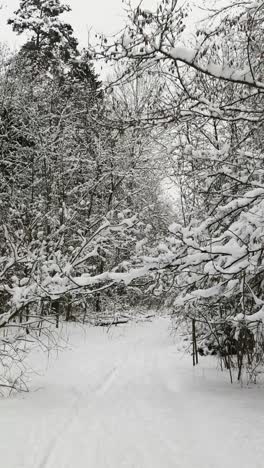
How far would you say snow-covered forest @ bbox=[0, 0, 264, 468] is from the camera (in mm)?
4879

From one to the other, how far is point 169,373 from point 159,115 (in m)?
6.35

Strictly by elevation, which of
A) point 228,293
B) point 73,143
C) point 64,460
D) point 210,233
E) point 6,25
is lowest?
point 64,460

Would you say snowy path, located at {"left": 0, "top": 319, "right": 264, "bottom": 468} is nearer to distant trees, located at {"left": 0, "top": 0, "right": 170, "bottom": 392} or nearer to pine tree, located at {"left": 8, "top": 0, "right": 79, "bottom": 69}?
distant trees, located at {"left": 0, "top": 0, "right": 170, "bottom": 392}

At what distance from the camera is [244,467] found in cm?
422

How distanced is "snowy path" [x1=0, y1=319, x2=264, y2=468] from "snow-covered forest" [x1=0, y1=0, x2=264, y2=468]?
128mm

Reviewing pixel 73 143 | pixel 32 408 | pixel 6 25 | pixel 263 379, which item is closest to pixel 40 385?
pixel 32 408

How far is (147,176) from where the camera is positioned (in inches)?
961

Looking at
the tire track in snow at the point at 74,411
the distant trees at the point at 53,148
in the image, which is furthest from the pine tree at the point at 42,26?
the tire track in snow at the point at 74,411

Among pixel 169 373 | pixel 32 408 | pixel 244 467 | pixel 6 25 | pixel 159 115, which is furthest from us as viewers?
pixel 6 25

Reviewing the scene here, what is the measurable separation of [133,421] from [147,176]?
63.3ft

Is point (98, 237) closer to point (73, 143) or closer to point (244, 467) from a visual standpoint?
point (244, 467)

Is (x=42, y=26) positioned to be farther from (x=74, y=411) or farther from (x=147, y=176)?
(x=74, y=411)

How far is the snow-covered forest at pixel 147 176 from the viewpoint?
4879mm

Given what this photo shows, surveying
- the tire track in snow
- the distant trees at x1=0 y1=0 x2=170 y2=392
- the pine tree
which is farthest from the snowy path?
the pine tree
